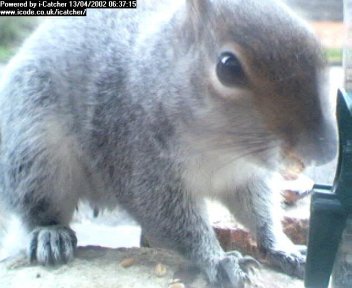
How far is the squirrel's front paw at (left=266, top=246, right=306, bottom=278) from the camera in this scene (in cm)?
133

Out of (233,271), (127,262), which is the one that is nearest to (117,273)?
(127,262)

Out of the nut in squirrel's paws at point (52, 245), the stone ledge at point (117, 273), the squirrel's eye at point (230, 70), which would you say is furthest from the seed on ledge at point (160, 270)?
the squirrel's eye at point (230, 70)

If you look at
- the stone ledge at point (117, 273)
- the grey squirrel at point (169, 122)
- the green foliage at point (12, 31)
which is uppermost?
the green foliage at point (12, 31)

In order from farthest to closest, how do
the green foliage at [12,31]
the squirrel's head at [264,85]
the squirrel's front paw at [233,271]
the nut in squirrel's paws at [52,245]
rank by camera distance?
1. the nut in squirrel's paws at [52,245]
2. the squirrel's front paw at [233,271]
3. the green foliage at [12,31]
4. the squirrel's head at [264,85]

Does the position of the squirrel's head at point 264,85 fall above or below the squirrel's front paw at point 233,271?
above

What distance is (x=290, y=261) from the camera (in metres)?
1.34

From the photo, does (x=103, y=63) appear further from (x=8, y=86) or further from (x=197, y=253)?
(x=197, y=253)

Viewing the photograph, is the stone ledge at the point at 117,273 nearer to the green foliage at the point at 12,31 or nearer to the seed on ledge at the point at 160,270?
the seed on ledge at the point at 160,270

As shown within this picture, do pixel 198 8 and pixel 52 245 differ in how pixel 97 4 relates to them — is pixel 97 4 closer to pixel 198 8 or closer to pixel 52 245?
pixel 198 8

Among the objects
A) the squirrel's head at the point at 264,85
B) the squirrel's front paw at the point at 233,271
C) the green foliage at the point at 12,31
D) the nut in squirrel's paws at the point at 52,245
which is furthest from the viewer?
the nut in squirrel's paws at the point at 52,245

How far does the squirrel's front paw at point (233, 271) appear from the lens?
124cm

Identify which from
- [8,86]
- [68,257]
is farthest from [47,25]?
[68,257]

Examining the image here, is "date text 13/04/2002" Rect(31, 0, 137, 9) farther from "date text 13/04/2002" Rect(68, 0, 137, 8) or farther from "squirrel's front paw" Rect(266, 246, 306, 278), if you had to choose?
"squirrel's front paw" Rect(266, 246, 306, 278)

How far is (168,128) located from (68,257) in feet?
0.89
